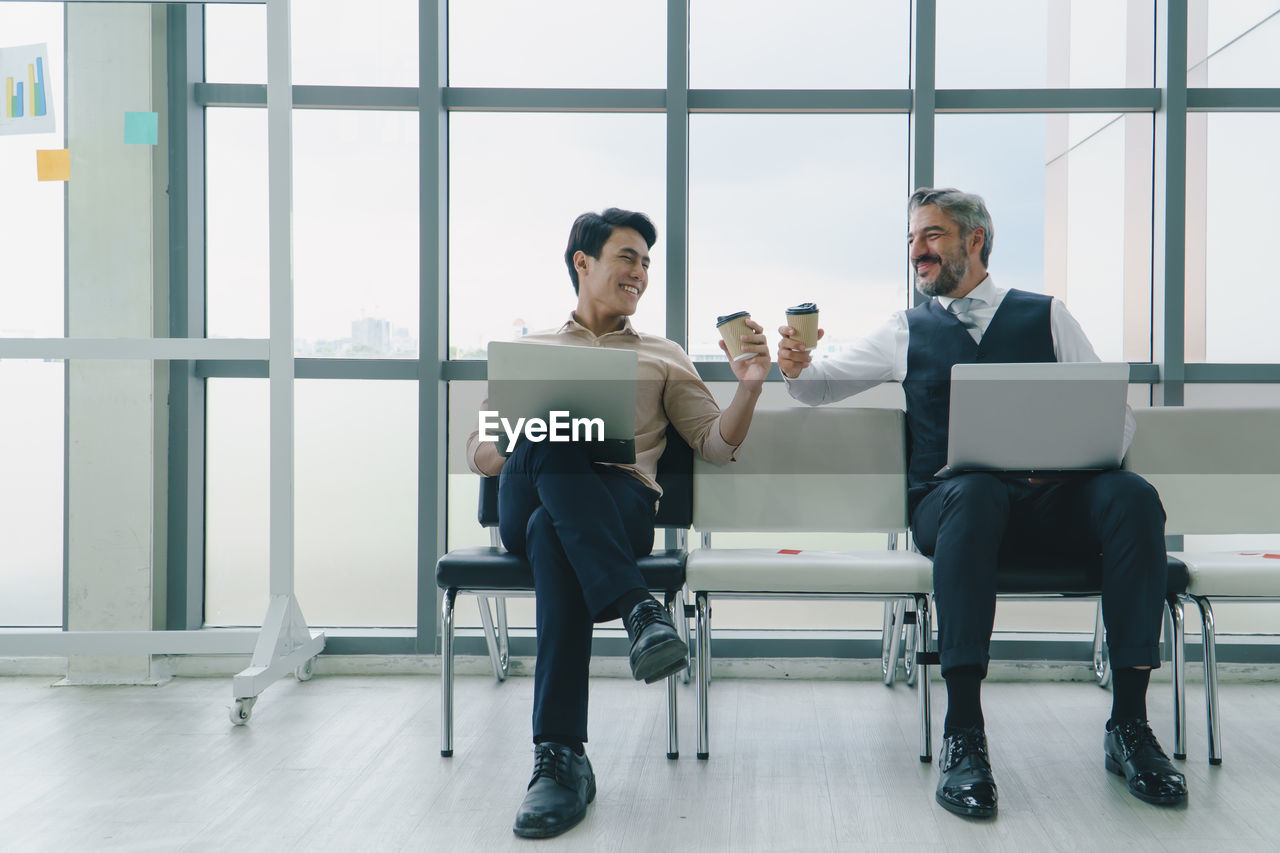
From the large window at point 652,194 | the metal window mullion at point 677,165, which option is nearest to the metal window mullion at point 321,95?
the large window at point 652,194

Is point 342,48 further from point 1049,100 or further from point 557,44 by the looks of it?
point 1049,100

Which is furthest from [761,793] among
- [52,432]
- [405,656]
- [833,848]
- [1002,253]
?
[52,432]

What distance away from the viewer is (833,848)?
1505mm

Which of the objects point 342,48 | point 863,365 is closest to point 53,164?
point 342,48

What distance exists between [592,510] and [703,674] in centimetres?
46

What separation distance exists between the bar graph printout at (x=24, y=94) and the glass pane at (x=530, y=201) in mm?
1082

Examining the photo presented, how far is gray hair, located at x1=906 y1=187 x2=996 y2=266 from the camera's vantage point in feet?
7.41

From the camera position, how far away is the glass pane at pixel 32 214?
2402 millimetres

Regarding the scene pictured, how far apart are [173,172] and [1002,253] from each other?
2493 millimetres

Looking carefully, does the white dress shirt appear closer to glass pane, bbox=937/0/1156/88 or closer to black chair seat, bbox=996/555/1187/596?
black chair seat, bbox=996/555/1187/596

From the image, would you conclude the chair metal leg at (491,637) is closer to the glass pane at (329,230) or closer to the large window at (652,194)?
the large window at (652,194)

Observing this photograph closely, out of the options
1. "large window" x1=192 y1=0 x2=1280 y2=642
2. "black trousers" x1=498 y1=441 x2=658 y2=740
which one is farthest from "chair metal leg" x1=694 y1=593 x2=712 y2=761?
"large window" x1=192 y1=0 x2=1280 y2=642

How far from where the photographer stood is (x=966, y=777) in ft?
5.41

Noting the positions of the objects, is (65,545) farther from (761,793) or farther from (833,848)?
(833,848)
